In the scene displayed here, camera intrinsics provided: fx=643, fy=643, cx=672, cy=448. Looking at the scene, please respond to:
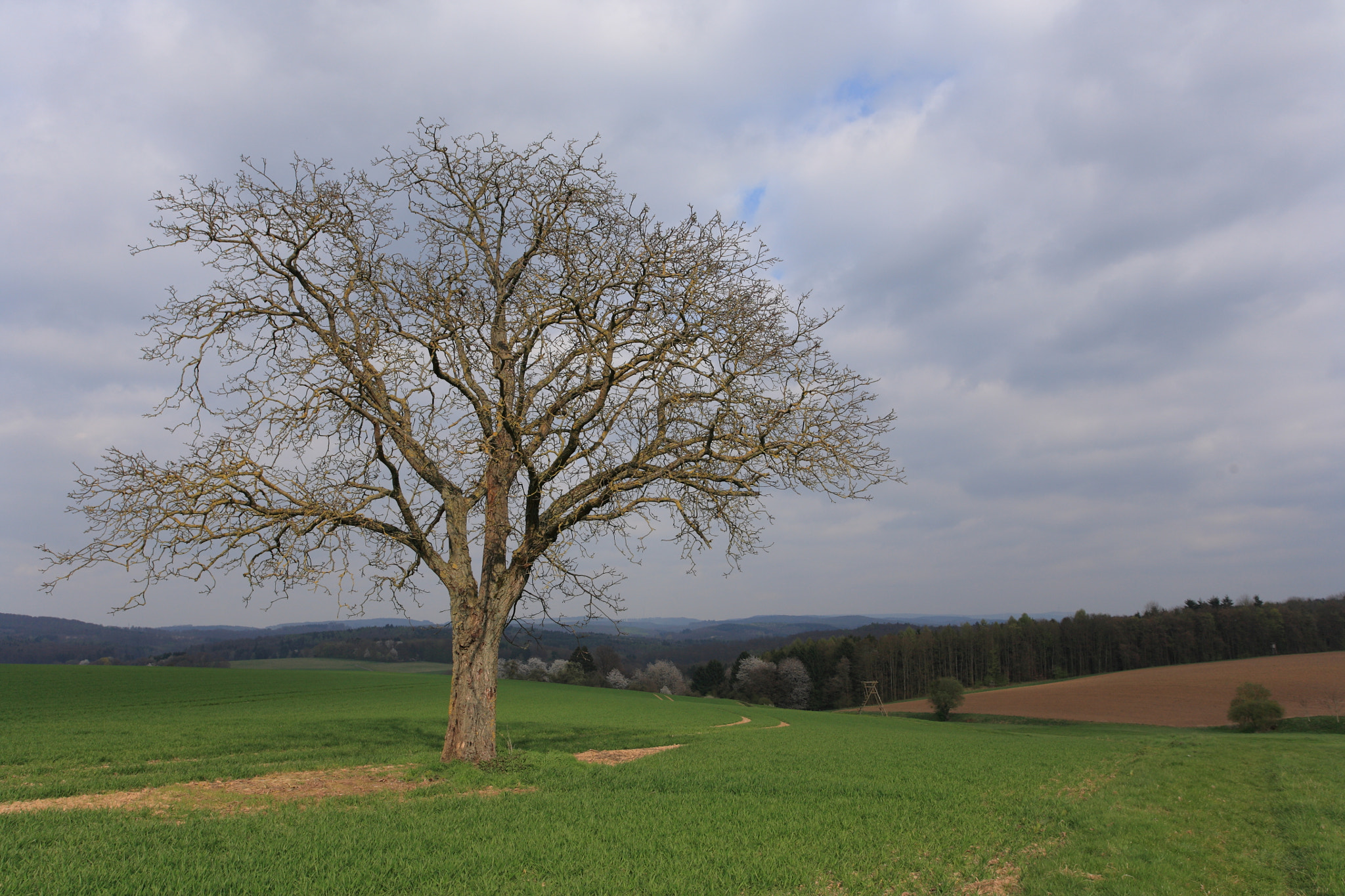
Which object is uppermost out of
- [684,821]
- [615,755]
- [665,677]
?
[684,821]

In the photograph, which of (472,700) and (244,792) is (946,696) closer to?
(472,700)

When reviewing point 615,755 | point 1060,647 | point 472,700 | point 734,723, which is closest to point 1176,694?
point 1060,647

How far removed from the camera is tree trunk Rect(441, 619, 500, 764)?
36.7 ft

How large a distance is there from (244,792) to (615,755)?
25.9 ft

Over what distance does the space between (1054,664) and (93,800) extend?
366 ft

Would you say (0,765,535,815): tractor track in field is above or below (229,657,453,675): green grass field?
above

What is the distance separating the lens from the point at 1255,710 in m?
42.6

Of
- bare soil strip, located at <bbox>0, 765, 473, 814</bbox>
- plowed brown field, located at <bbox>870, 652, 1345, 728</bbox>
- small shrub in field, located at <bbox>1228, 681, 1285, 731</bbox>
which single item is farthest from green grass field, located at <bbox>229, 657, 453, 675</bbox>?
small shrub in field, located at <bbox>1228, 681, 1285, 731</bbox>

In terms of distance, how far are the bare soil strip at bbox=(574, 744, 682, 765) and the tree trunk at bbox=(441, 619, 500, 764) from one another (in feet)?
8.81

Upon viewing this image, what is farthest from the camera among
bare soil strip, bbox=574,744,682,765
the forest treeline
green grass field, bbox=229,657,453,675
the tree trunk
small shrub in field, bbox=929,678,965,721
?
the forest treeline

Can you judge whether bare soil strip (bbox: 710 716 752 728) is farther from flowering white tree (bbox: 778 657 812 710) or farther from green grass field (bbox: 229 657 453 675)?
flowering white tree (bbox: 778 657 812 710)

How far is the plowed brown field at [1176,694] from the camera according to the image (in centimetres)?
4994

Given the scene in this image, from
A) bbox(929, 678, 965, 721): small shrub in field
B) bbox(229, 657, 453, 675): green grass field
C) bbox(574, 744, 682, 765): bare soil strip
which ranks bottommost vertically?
bbox(229, 657, 453, 675): green grass field

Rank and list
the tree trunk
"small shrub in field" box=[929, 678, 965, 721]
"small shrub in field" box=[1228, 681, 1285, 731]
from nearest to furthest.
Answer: the tree trunk → "small shrub in field" box=[1228, 681, 1285, 731] → "small shrub in field" box=[929, 678, 965, 721]
